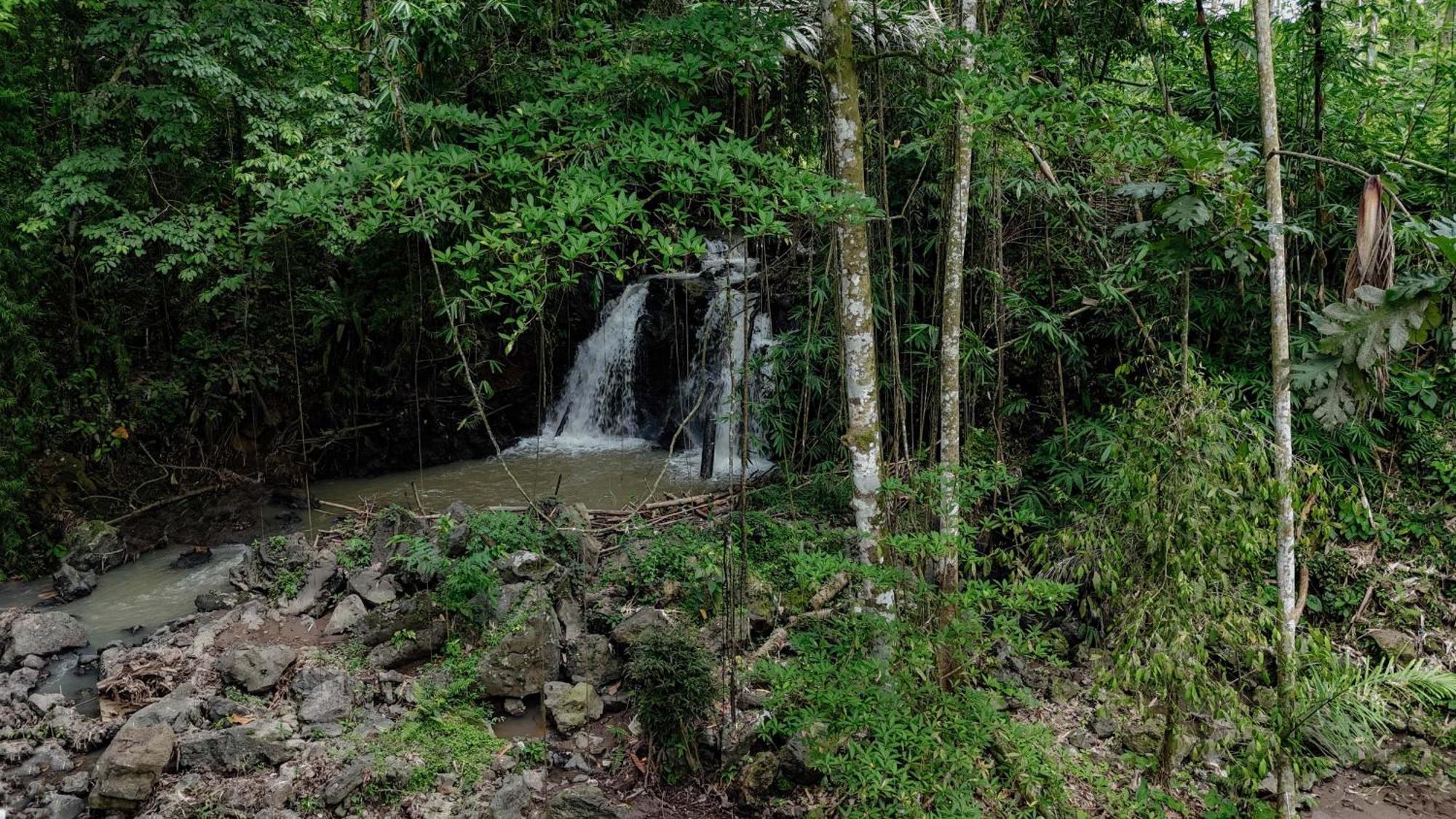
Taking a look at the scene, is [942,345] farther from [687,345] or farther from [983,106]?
[687,345]

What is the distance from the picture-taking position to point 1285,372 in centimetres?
342

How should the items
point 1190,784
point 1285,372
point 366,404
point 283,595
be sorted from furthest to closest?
point 366,404
point 283,595
point 1190,784
point 1285,372

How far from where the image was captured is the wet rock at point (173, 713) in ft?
13.2

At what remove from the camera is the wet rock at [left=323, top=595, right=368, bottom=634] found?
16.2ft

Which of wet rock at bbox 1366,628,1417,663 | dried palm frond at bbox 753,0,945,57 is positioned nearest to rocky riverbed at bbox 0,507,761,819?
dried palm frond at bbox 753,0,945,57

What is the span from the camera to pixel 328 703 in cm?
415

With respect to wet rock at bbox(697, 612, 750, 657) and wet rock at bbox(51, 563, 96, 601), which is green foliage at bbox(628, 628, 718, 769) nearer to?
wet rock at bbox(697, 612, 750, 657)

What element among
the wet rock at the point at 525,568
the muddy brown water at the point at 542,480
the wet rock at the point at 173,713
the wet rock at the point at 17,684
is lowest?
the wet rock at the point at 17,684

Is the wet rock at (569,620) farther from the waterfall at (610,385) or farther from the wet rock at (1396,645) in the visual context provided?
the wet rock at (1396,645)

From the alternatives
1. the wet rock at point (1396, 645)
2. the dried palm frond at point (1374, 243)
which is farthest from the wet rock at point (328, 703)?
the wet rock at point (1396, 645)

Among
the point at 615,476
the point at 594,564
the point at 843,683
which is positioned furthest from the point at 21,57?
Answer: the point at 843,683

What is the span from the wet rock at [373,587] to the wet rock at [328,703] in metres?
0.82

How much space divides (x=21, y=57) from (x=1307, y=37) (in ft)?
33.4

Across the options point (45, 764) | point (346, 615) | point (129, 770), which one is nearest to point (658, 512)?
point (346, 615)
